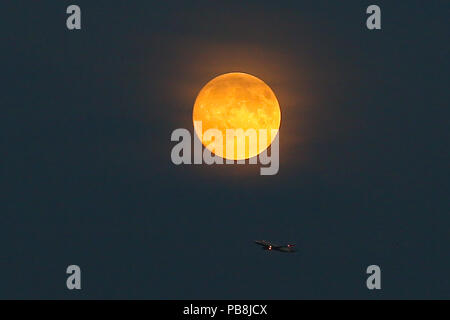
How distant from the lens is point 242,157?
129 meters

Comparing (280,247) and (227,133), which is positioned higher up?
(227,133)

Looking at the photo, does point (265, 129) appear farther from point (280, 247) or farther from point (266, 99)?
point (280, 247)

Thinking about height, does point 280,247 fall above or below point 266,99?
below

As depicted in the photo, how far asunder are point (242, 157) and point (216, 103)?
5.64 metres

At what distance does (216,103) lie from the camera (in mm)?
130250

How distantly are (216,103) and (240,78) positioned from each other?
10.8 ft

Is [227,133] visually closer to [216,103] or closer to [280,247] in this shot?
[216,103]

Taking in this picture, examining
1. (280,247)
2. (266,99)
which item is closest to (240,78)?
(266,99)

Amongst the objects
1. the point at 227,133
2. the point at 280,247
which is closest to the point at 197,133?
the point at 227,133

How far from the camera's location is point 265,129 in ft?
428

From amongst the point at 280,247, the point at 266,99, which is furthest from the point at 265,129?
the point at 280,247

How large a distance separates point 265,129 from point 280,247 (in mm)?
12095

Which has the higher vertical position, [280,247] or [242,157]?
[242,157]

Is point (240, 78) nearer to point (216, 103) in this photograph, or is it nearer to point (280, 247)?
point (216, 103)
